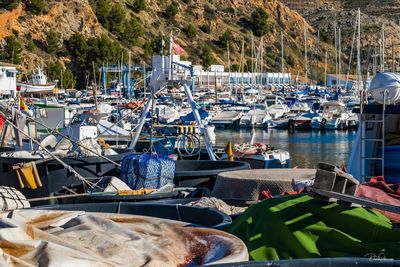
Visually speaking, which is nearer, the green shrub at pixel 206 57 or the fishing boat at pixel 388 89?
the fishing boat at pixel 388 89

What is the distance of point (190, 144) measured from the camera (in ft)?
71.1

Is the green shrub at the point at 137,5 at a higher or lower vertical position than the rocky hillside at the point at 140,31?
higher

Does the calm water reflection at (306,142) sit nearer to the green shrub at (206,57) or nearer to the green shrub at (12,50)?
the green shrub at (12,50)

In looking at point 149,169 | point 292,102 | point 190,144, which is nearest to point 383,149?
point 149,169

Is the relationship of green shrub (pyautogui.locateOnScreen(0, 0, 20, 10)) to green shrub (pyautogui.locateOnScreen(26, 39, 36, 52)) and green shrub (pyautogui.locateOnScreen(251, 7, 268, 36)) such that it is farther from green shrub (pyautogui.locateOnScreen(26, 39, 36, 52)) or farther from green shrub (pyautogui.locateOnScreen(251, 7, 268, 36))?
green shrub (pyautogui.locateOnScreen(251, 7, 268, 36))

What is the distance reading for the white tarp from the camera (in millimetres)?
4695

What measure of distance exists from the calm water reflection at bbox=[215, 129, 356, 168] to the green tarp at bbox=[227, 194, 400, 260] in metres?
31.2

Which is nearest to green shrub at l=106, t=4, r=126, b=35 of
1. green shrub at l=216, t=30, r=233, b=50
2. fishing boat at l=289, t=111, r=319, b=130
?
green shrub at l=216, t=30, r=233, b=50

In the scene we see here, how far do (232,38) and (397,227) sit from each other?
11034 cm

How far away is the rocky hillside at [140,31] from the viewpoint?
86.0 meters

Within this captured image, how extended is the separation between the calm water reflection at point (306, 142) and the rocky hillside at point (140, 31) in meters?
11.1

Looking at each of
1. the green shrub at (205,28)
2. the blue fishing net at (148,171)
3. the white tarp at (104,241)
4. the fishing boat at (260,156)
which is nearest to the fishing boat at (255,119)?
the fishing boat at (260,156)

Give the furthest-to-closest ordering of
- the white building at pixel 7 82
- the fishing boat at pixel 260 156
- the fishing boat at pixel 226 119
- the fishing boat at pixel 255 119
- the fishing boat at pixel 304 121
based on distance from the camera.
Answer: the fishing boat at pixel 226 119
the fishing boat at pixel 255 119
the fishing boat at pixel 304 121
the white building at pixel 7 82
the fishing boat at pixel 260 156

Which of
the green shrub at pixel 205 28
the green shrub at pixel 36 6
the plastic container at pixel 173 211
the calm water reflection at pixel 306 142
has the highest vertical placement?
the green shrub at pixel 36 6
